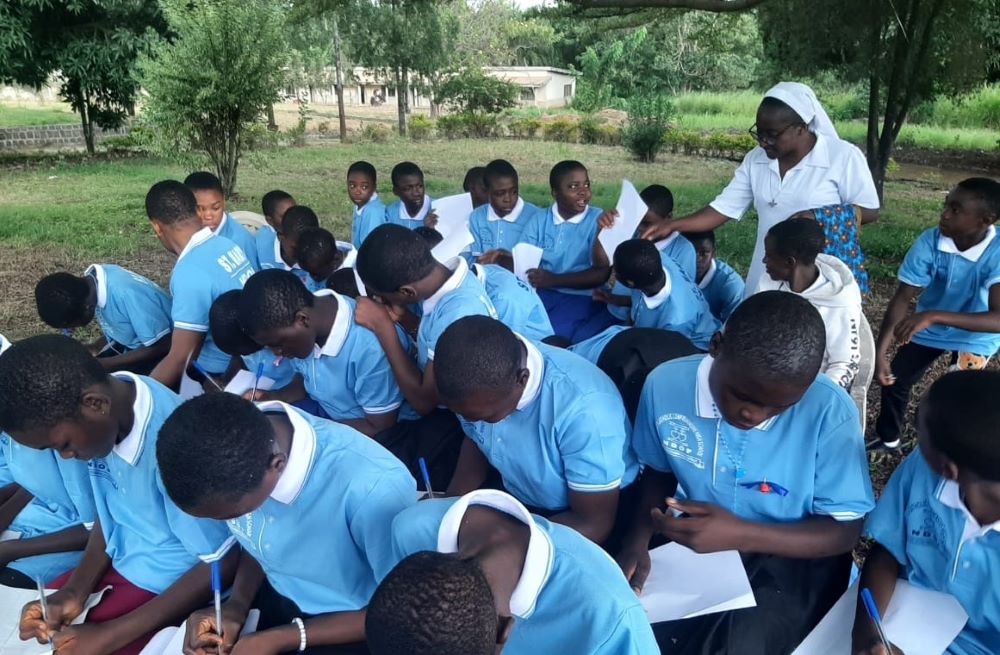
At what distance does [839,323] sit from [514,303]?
1.13m

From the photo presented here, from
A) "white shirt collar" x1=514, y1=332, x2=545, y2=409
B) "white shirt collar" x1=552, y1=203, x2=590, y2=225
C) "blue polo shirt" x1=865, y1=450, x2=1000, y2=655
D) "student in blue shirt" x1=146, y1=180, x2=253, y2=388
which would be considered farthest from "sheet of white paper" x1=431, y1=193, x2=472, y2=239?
"blue polo shirt" x1=865, y1=450, x2=1000, y2=655

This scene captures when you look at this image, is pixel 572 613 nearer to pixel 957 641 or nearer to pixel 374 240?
pixel 957 641

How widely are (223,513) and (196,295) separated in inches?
65.8

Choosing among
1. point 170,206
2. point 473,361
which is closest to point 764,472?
point 473,361

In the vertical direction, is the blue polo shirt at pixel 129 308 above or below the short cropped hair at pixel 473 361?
below

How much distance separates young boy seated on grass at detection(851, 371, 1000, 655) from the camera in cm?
135

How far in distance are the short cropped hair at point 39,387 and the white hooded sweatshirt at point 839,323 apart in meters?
2.05

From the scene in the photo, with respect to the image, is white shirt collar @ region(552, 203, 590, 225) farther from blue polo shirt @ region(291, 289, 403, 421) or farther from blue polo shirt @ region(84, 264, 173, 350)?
blue polo shirt @ region(84, 264, 173, 350)

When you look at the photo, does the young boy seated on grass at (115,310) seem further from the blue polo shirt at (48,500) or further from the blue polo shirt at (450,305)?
the blue polo shirt at (450,305)

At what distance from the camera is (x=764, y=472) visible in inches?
66.2

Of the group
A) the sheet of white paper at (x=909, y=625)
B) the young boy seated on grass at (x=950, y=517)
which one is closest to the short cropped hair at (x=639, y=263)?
the young boy seated on grass at (x=950, y=517)

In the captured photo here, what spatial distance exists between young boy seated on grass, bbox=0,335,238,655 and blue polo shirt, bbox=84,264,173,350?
133 cm

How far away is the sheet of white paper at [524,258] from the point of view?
3.66 m

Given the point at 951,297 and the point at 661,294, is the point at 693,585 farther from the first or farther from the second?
the point at 951,297
